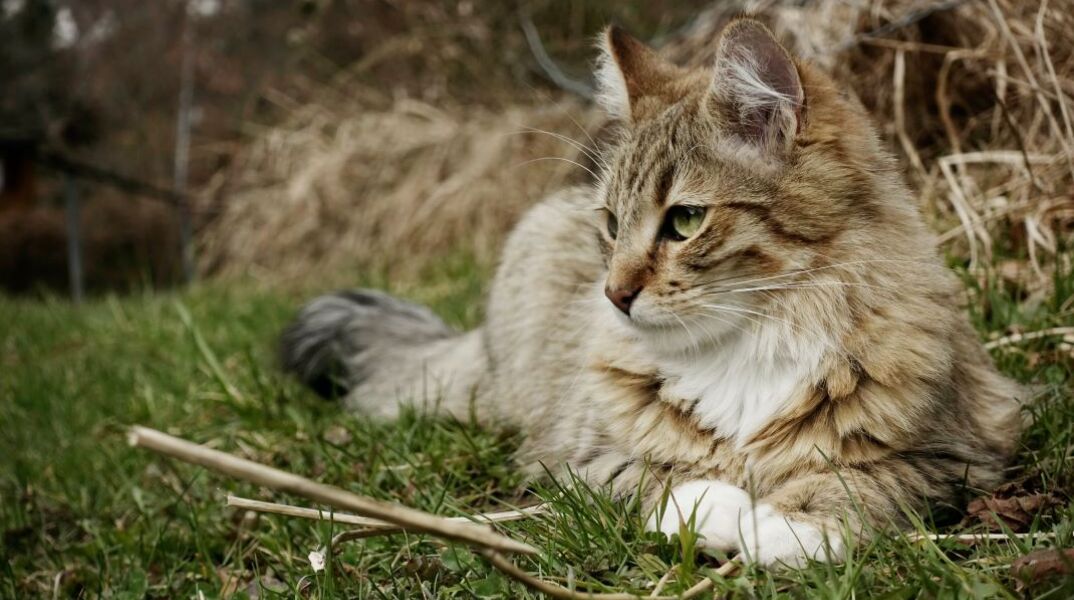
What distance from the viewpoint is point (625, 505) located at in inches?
77.3

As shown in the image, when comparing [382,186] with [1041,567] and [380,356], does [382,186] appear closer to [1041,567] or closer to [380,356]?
[380,356]

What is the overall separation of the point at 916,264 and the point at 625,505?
0.86 meters

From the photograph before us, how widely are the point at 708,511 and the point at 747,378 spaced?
14.0 inches

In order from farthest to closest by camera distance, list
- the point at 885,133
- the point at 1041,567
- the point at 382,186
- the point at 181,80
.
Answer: the point at 181,80 → the point at 382,186 → the point at 885,133 → the point at 1041,567

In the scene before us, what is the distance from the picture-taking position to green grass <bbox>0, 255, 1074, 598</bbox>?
1.72 metres

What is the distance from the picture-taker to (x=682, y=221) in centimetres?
204

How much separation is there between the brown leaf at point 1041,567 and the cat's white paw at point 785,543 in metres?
0.31

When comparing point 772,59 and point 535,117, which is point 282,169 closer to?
point 535,117

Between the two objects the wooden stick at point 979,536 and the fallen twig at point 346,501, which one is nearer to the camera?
the fallen twig at point 346,501

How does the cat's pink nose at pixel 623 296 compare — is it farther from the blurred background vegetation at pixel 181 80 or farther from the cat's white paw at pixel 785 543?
the blurred background vegetation at pixel 181 80

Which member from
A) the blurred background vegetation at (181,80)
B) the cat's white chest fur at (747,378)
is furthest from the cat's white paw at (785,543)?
the blurred background vegetation at (181,80)

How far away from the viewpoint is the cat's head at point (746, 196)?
197 cm

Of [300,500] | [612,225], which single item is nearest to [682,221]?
[612,225]

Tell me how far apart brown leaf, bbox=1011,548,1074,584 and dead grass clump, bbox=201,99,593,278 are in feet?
14.4
